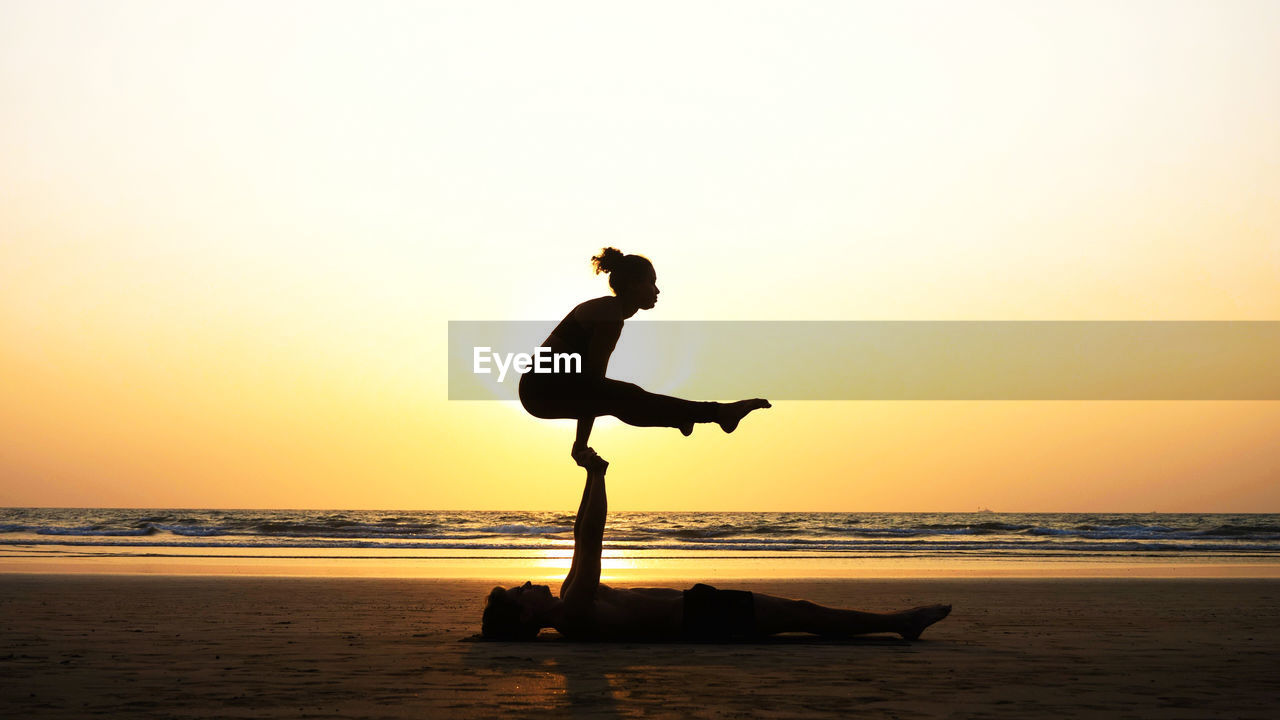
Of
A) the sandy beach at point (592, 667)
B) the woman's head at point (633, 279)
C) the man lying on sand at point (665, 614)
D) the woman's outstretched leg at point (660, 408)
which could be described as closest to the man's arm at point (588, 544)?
the man lying on sand at point (665, 614)

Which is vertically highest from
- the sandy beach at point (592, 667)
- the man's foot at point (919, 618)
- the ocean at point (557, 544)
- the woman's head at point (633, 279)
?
the woman's head at point (633, 279)

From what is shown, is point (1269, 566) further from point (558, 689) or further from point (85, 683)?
point (85, 683)

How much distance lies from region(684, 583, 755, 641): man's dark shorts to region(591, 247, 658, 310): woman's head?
1653 millimetres

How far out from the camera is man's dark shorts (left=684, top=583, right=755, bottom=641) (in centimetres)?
588

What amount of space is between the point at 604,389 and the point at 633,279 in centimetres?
68

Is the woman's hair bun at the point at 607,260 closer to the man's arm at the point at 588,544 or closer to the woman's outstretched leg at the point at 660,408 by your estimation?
the woman's outstretched leg at the point at 660,408

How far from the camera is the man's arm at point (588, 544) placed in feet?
18.0

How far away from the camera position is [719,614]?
5887mm

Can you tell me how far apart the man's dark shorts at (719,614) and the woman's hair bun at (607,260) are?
1.88m

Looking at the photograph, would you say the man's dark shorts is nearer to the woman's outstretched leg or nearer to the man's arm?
the man's arm

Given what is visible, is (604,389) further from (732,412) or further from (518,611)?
(518,611)

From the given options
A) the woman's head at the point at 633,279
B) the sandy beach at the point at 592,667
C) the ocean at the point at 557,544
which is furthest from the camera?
the ocean at the point at 557,544

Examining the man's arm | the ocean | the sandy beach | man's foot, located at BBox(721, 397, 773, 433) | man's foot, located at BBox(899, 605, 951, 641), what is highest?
man's foot, located at BBox(721, 397, 773, 433)

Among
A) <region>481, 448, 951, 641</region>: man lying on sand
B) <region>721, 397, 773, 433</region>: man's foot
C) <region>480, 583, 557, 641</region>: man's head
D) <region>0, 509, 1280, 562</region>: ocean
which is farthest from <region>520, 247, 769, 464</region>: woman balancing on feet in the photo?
<region>0, 509, 1280, 562</region>: ocean
